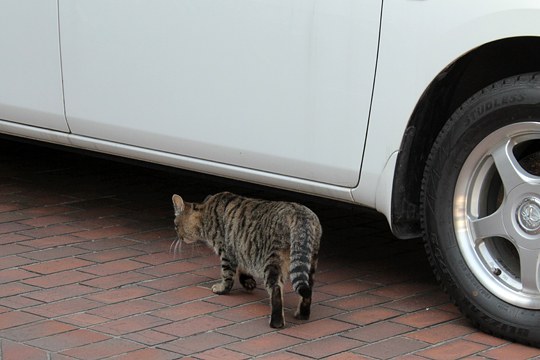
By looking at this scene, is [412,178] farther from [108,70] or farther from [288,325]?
[108,70]

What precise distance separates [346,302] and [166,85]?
127 centimetres

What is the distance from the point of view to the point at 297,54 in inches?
193

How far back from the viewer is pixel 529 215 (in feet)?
14.6

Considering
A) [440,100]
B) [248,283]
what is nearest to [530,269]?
[440,100]

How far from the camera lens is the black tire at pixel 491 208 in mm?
4449

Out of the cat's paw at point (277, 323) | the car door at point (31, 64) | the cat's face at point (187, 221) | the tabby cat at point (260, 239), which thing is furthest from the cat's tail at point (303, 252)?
the car door at point (31, 64)

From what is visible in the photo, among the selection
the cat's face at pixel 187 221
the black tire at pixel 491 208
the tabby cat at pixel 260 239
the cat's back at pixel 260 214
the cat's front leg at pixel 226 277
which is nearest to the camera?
the black tire at pixel 491 208

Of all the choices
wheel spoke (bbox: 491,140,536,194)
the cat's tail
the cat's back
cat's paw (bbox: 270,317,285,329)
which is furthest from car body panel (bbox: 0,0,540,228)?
cat's paw (bbox: 270,317,285,329)

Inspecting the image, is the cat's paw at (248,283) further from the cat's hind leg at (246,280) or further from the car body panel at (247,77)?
the car body panel at (247,77)

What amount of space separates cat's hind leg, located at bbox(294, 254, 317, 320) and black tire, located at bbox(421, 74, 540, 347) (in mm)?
478

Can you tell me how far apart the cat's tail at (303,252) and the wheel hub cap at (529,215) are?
0.80m

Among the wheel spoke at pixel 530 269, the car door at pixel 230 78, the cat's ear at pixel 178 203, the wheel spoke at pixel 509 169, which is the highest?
the car door at pixel 230 78

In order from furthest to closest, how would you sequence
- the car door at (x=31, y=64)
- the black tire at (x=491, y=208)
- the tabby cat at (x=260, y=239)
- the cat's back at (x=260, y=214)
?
the car door at (x=31, y=64), the cat's back at (x=260, y=214), the tabby cat at (x=260, y=239), the black tire at (x=491, y=208)

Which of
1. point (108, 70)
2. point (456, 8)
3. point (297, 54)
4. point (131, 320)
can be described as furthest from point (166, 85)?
point (456, 8)
